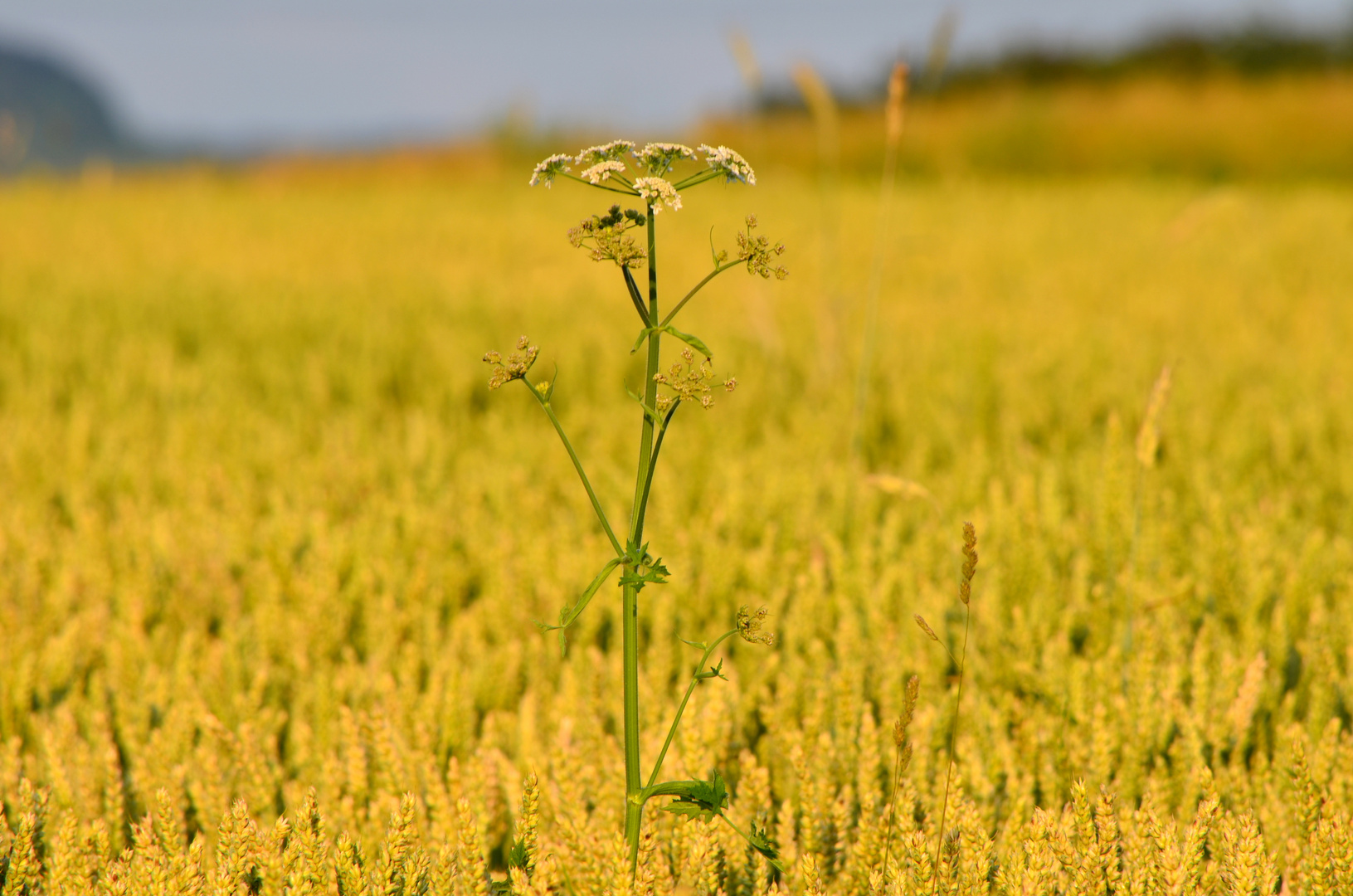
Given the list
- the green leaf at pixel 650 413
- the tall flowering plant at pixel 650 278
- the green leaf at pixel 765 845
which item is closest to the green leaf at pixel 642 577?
the tall flowering plant at pixel 650 278

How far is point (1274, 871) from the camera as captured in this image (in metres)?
1.14

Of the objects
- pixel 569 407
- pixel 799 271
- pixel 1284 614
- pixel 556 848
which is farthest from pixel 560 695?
pixel 799 271

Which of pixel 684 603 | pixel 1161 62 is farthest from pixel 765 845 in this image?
pixel 1161 62

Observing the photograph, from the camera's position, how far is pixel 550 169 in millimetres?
952

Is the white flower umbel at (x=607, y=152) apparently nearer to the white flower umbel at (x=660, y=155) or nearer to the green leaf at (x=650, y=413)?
the white flower umbel at (x=660, y=155)

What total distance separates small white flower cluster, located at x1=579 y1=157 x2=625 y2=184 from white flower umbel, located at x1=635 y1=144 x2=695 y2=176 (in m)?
0.02

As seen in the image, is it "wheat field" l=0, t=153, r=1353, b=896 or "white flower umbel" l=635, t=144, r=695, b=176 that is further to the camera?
"wheat field" l=0, t=153, r=1353, b=896

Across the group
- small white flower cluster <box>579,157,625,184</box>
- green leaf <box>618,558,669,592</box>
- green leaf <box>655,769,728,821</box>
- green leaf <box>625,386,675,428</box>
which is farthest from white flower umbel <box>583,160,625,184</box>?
green leaf <box>655,769,728,821</box>

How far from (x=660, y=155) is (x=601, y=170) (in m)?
0.08

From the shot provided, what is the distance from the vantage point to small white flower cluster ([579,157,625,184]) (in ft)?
2.98

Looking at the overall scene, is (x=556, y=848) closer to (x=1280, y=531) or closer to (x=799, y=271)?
(x=1280, y=531)

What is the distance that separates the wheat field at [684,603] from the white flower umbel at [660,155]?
0.70 m

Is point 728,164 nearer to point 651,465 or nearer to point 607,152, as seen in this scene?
point 607,152

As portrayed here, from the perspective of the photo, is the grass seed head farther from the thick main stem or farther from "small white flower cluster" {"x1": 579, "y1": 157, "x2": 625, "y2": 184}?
"small white flower cluster" {"x1": 579, "y1": 157, "x2": 625, "y2": 184}
